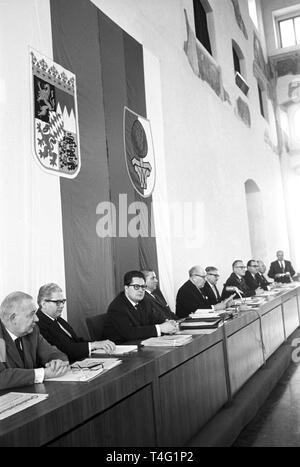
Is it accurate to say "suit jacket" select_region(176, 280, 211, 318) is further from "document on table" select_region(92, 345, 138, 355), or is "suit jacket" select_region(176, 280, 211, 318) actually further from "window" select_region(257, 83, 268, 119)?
"window" select_region(257, 83, 268, 119)

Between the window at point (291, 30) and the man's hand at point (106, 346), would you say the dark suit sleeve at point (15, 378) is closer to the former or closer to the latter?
the man's hand at point (106, 346)

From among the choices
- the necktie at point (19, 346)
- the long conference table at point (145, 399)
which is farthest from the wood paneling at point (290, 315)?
the necktie at point (19, 346)

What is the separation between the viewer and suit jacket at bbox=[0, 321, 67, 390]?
2.28 meters

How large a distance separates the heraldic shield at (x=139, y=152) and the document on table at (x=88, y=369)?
400cm

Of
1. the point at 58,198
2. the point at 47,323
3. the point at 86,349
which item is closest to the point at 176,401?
the point at 86,349

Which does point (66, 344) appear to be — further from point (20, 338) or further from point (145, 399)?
point (145, 399)

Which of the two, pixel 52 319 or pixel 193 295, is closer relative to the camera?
pixel 52 319

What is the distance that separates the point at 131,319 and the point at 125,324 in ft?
0.64

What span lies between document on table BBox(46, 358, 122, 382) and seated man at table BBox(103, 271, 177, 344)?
1.04m

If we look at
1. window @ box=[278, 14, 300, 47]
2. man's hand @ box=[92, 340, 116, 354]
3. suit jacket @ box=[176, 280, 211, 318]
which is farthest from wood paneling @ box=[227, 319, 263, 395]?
window @ box=[278, 14, 300, 47]

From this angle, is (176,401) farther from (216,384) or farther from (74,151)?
(74,151)

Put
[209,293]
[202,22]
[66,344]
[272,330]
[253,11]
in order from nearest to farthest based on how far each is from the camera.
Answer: [66,344], [272,330], [209,293], [202,22], [253,11]

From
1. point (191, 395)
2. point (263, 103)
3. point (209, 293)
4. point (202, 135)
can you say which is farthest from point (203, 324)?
point (263, 103)

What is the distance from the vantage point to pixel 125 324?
3.87 meters
